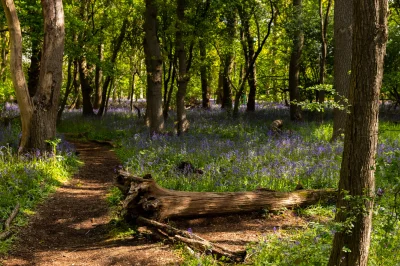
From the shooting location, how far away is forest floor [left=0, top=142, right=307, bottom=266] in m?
5.36

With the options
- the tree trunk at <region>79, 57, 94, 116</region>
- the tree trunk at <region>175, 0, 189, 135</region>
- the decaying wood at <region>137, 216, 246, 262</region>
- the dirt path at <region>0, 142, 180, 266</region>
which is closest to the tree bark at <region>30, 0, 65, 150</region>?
the dirt path at <region>0, 142, 180, 266</region>

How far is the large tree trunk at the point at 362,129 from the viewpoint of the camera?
132 inches

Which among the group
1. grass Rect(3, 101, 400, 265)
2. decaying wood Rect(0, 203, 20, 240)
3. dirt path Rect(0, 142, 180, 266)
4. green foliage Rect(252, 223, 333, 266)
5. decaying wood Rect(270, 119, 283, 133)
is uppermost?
decaying wood Rect(270, 119, 283, 133)

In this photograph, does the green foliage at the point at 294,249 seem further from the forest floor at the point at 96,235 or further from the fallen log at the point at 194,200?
the fallen log at the point at 194,200

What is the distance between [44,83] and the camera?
34.7 ft

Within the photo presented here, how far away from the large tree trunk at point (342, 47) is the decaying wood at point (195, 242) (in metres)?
6.66

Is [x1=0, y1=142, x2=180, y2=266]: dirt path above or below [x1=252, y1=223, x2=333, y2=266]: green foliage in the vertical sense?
below

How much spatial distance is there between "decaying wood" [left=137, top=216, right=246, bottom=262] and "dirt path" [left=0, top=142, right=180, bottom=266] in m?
0.21

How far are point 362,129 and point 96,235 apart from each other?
4572mm

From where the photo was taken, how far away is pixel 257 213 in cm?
677

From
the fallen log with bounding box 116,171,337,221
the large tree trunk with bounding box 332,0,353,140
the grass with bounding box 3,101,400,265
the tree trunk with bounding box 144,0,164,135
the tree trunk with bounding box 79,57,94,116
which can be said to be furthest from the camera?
the tree trunk with bounding box 79,57,94,116

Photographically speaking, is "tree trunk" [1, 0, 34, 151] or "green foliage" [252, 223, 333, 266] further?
"tree trunk" [1, 0, 34, 151]

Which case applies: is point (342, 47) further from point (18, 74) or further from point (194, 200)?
point (18, 74)

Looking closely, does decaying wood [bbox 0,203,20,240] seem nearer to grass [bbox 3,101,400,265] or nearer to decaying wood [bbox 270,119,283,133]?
grass [bbox 3,101,400,265]
